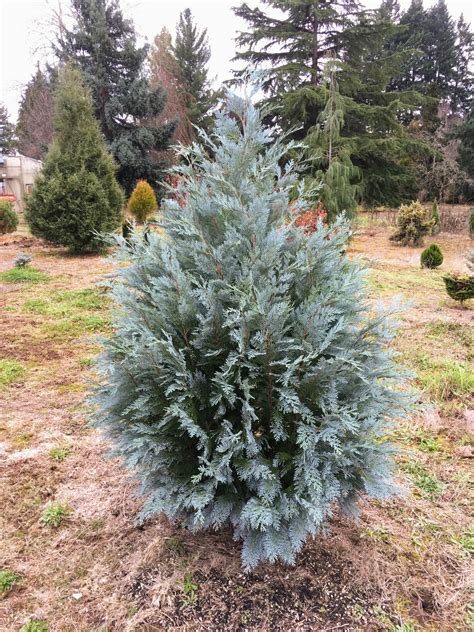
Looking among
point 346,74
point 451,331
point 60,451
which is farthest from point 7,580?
point 346,74

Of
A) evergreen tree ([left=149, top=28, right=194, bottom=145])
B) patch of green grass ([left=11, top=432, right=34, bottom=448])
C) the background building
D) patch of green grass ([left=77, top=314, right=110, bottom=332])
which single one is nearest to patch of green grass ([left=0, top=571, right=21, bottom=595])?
patch of green grass ([left=11, top=432, right=34, bottom=448])

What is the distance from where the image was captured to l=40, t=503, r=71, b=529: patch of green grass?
6.72 ft

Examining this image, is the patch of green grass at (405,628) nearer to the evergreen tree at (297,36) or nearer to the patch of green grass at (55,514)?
the patch of green grass at (55,514)

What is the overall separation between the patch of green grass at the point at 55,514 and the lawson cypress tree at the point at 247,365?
680 millimetres

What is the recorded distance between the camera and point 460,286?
6.00 meters

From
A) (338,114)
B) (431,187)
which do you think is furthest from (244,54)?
(431,187)

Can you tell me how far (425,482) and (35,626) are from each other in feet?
6.69

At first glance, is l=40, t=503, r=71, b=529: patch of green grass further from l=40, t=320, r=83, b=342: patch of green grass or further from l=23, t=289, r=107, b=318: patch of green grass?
l=23, t=289, r=107, b=318: patch of green grass

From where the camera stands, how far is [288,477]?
1.67 m

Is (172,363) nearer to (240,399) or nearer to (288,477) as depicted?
(240,399)

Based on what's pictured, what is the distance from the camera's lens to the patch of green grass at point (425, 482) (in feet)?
7.49

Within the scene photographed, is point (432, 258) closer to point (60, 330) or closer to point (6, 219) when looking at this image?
point (60, 330)

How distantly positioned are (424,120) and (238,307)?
27035 mm

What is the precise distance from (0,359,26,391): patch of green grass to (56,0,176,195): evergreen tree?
14.4 meters
